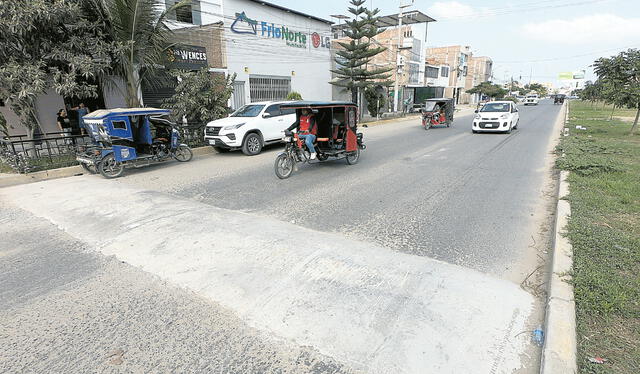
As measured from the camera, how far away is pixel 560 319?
2.77 m

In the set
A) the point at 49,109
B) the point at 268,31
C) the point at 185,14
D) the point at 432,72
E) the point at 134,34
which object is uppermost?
the point at 185,14

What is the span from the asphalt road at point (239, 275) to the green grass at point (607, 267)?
1.38 ft

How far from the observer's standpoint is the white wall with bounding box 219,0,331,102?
18812 millimetres

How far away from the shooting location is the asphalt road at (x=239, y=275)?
8.51 feet

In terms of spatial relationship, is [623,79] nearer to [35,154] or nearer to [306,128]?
[306,128]

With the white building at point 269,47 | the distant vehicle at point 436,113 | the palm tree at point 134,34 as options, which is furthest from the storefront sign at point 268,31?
the distant vehicle at point 436,113

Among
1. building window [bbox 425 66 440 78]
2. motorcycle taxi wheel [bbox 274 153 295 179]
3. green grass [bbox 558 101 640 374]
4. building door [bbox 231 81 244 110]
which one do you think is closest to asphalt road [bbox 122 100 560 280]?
motorcycle taxi wheel [bbox 274 153 295 179]

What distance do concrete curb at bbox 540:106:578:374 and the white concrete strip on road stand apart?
0.20 meters

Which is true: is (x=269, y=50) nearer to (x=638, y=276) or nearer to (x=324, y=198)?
(x=324, y=198)

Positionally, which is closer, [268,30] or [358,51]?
[268,30]

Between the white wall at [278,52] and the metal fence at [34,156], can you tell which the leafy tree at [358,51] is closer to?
the white wall at [278,52]

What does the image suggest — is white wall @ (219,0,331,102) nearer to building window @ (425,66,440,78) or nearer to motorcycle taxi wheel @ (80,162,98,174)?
motorcycle taxi wheel @ (80,162,98,174)

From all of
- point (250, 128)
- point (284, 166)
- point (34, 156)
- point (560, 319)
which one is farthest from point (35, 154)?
point (560, 319)

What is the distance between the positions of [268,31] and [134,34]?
11.8m
